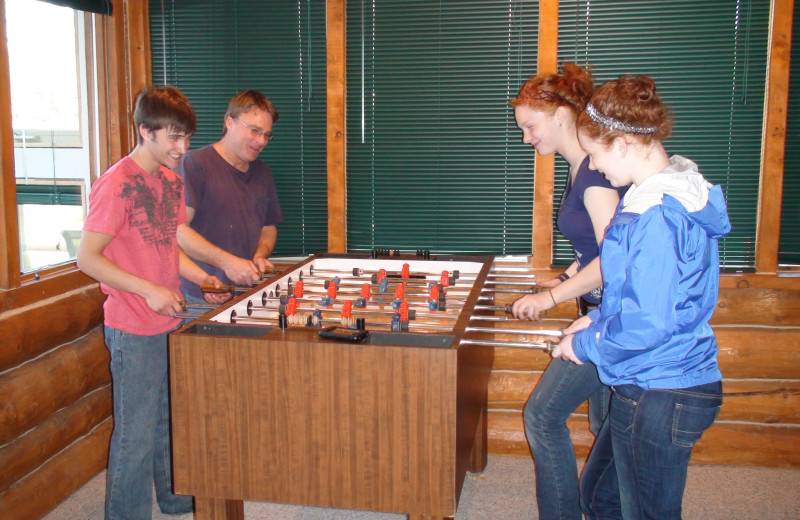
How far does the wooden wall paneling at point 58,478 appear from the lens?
116 inches

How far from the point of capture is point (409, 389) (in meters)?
2.04

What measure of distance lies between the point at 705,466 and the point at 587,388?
1.59 m

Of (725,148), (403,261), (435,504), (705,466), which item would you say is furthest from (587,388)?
(725,148)

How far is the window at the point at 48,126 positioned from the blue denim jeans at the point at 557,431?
90.5 inches

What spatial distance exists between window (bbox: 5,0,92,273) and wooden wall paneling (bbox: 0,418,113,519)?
87 centimetres

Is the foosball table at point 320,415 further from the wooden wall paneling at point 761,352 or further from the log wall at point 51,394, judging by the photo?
the wooden wall paneling at point 761,352

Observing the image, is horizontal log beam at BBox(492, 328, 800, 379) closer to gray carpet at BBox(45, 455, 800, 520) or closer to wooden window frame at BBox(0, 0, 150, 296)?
gray carpet at BBox(45, 455, 800, 520)

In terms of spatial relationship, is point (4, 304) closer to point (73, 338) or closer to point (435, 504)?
point (73, 338)

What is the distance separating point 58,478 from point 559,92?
270 centimetres

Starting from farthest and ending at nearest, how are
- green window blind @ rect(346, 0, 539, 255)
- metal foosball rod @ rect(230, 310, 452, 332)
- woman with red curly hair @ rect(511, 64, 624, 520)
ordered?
1. green window blind @ rect(346, 0, 539, 255)
2. woman with red curly hair @ rect(511, 64, 624, 520)
3. metal foosball rod @ rect(230, 310, 452, 332)

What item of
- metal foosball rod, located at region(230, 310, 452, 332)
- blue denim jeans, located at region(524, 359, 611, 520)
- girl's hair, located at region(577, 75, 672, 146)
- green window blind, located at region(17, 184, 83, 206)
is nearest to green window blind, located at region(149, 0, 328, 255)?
green window blind, located at region(17, 184, 83, 206)

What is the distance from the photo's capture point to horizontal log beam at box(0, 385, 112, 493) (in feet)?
9.47

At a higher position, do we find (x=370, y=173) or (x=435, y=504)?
(x=370, y=173)

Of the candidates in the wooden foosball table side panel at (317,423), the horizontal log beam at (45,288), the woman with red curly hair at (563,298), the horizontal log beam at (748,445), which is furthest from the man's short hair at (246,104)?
the horizontal log beam at (748,445)
